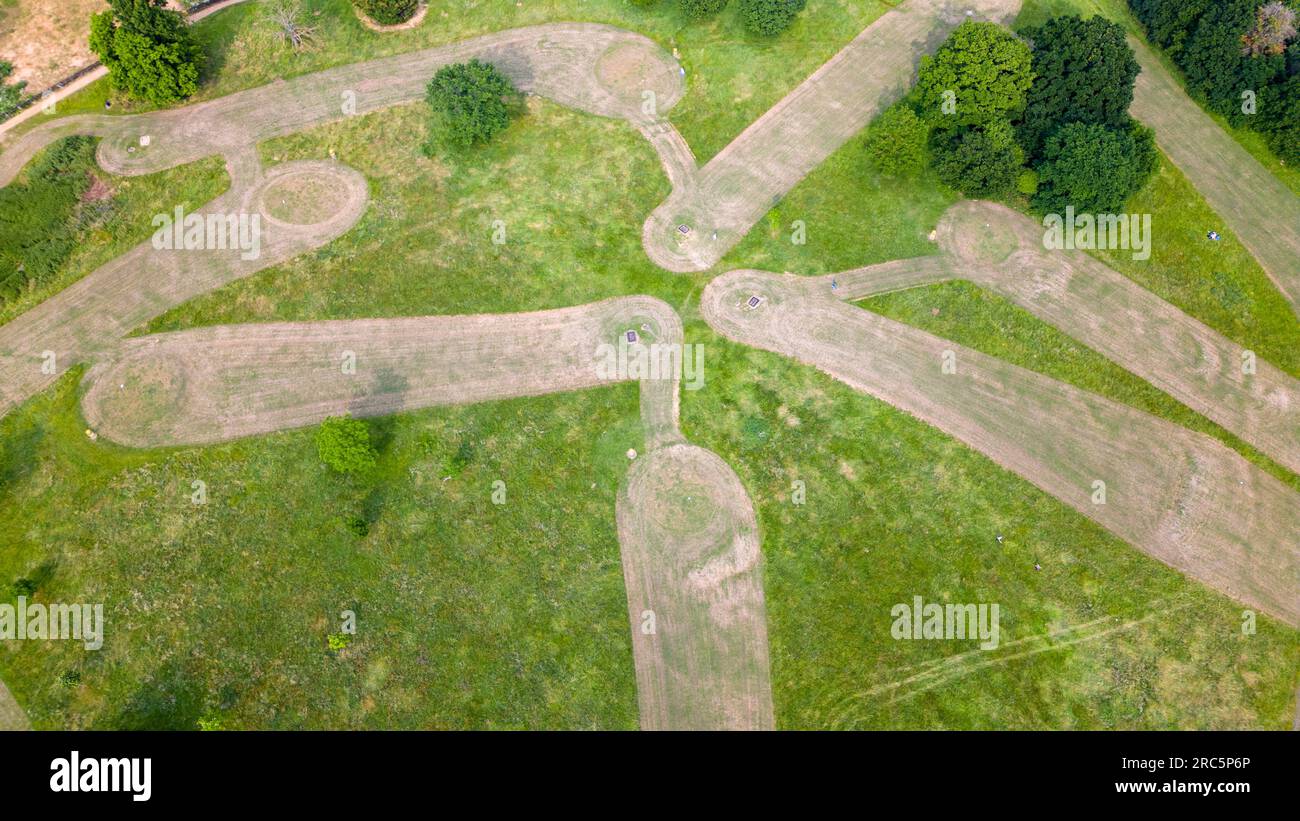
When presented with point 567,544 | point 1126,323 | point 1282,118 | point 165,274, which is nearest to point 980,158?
point 1126,323

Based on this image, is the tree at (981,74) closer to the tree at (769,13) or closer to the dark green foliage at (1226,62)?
the tree at (769,13)

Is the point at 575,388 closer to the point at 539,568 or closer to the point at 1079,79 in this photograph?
the point at 539,568

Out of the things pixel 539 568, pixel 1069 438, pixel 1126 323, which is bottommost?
pixel 539 568

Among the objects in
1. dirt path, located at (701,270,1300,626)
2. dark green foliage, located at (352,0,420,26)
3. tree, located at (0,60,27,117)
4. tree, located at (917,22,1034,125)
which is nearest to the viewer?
dirt path, located at (701,270,1300,626)

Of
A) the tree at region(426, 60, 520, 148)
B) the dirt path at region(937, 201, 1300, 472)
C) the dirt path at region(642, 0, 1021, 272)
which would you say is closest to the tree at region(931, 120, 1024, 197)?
Result: the dirt path at region(937, 201, 1300, 472)

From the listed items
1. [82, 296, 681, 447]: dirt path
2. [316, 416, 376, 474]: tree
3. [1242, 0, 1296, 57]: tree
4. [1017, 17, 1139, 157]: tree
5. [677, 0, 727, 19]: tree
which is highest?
[677, 0, 727, 19]: tree

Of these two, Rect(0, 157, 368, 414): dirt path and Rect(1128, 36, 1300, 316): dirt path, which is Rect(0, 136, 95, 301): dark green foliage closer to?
Rect(0, 157, 368, 414): dirt path

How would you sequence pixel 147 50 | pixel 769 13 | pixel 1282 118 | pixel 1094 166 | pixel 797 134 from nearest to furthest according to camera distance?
pixel 1094 166 → pixel 1282 118 → pixel 147 50 → pixel 769 13 → pixel 797 134
